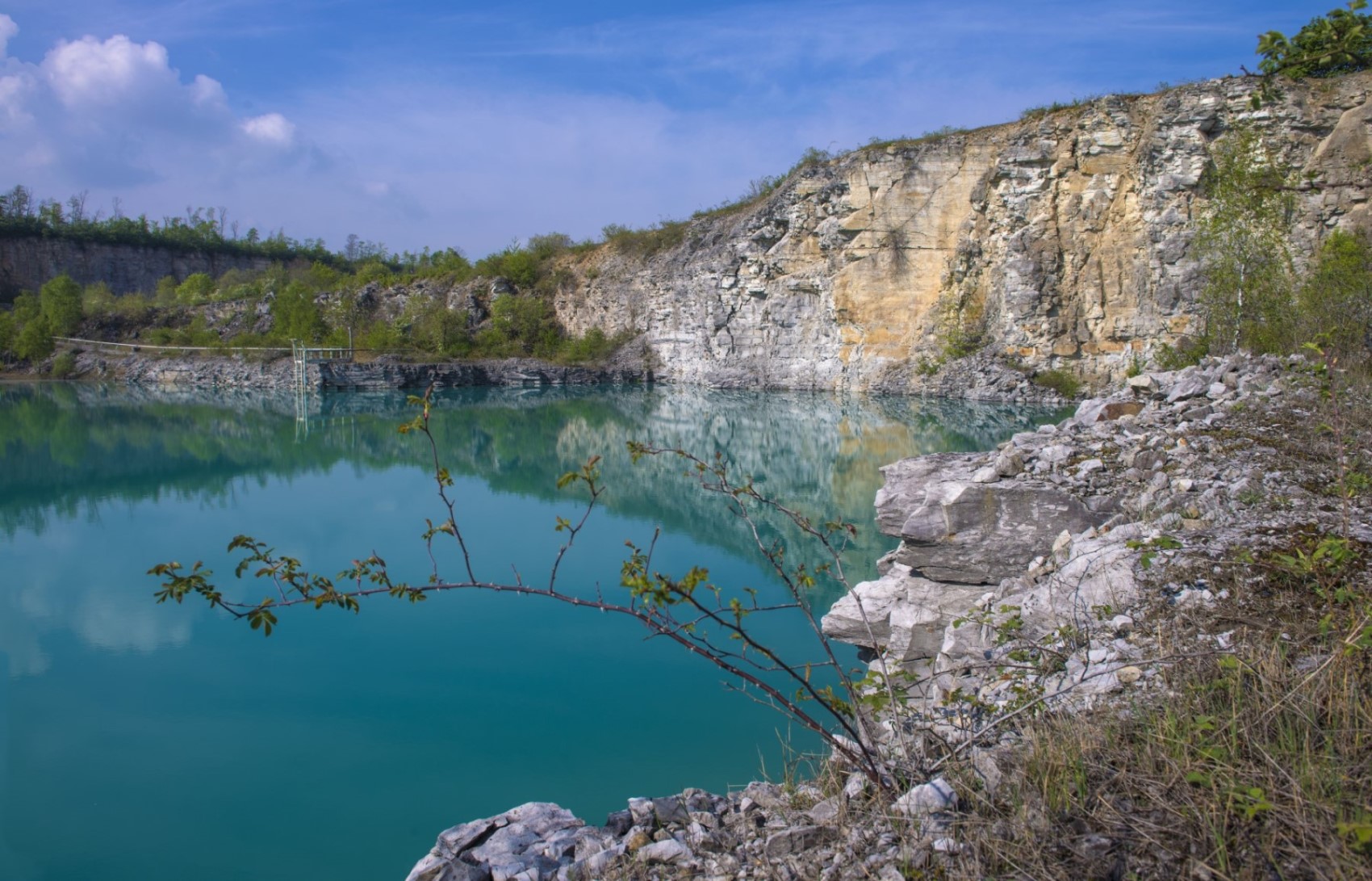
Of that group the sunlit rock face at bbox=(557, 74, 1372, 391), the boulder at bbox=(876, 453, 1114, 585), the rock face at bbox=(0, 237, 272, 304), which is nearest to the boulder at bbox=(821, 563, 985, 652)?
the boulder at bbox=(876, 453, 1114, 585)

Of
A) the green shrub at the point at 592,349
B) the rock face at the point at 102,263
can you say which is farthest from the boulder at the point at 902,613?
the rock face at the point at 102,263

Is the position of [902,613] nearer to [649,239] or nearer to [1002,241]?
[1002,241]

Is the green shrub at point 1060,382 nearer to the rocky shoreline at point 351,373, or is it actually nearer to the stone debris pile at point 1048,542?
the stone debris pile at point 1048,542

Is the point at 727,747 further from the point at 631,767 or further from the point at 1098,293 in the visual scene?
the point at 1098,293

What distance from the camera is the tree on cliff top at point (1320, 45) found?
2.38 meters

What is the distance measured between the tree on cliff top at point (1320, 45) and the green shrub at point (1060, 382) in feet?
79.3

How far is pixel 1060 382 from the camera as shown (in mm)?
25688

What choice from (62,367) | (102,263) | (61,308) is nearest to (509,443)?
(62,367)

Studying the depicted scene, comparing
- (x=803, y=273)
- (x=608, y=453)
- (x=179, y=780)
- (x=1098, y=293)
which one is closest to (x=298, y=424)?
(x=608, y=453)

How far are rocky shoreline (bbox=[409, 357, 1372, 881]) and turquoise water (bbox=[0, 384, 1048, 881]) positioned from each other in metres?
0.95

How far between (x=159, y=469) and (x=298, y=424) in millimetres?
7210

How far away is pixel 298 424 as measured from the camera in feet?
80.8

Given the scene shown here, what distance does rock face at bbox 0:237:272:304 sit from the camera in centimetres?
5834

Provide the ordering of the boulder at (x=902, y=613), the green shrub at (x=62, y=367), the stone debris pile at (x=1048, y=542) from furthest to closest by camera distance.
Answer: the green shrub at (x=62, y=367) → the boulder at (x=902, y=613) → the stone debris pile at (x=1048, y=542)
